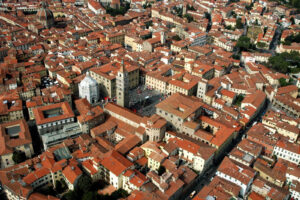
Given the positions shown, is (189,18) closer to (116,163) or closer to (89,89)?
(89,89)

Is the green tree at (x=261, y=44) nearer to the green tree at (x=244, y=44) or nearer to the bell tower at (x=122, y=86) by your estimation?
the green tree at (x=244, y=44)

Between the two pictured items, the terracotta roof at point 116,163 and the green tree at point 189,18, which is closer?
the terracotta roof at point 116,163

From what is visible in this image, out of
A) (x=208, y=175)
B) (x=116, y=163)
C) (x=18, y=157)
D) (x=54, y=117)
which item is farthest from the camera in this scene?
(x=54, y=117)

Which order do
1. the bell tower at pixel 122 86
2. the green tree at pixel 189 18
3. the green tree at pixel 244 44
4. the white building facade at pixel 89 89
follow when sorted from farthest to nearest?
the green tree at pixel 189 18 < the green tree at pixel 244 44 < the white building facade at pixel 89 89 < the bell tower at pixel 122 86

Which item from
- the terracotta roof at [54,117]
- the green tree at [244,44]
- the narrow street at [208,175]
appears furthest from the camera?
the green tree at [244,44]

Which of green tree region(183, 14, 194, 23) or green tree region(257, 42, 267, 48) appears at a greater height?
green tree region(183, 14, 194, 23)

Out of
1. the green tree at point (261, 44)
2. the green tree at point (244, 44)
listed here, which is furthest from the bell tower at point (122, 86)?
the green tree at point (261, 44)

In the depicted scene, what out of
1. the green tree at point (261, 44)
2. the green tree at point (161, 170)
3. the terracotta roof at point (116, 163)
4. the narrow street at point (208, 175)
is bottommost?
the narrow street at point (208, 175)

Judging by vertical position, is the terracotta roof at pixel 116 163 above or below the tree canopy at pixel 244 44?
below

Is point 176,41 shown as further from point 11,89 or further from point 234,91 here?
point 11,89

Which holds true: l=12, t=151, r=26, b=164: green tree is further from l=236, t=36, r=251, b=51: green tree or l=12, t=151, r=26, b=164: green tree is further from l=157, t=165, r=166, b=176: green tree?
l=236, t=36, r=251, b=51: green tree

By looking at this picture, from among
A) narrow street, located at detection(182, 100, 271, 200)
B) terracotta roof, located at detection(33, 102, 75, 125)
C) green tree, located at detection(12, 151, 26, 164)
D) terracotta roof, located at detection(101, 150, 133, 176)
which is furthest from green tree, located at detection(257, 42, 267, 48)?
green tree, located at detection(12, 151, 26, 164)

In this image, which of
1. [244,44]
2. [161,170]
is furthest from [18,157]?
[244,44]
